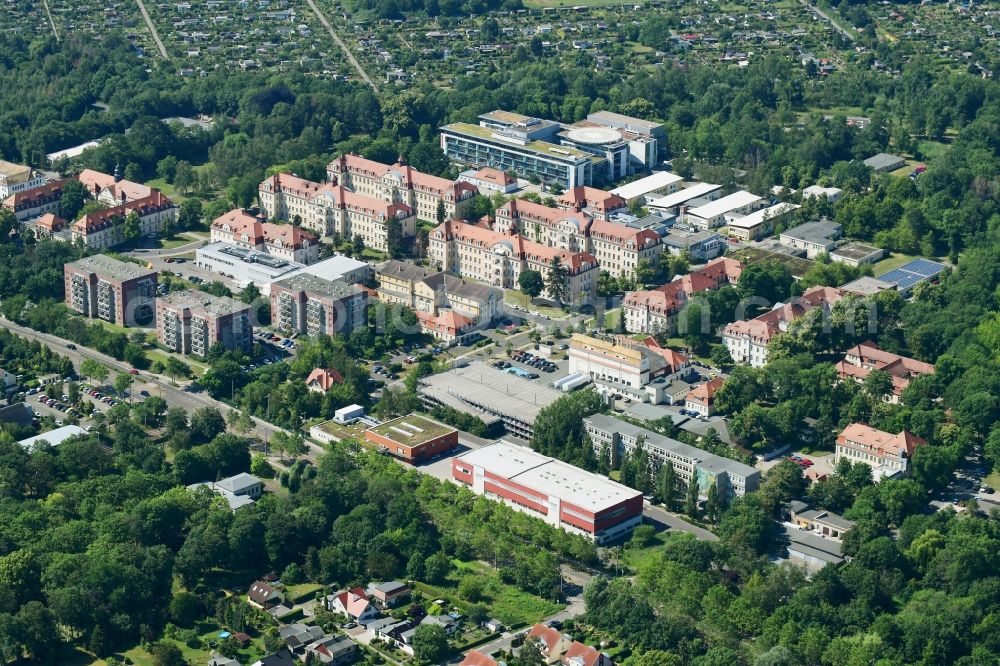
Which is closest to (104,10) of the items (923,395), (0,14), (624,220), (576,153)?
(0,14)

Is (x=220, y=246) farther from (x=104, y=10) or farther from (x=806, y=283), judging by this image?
(x=104, y=10)

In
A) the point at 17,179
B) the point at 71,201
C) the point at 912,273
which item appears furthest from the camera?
the point at 17,179

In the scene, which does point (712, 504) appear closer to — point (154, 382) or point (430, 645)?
point (430, 645)

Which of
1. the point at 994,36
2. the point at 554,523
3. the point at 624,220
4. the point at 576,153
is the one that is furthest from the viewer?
the point at 994,36

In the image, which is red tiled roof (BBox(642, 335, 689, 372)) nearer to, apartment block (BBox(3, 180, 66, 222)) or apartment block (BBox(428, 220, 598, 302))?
apartment block (BBox(428, 220, 598, 302))

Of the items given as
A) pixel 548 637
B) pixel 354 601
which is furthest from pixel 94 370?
pixel 548 637
